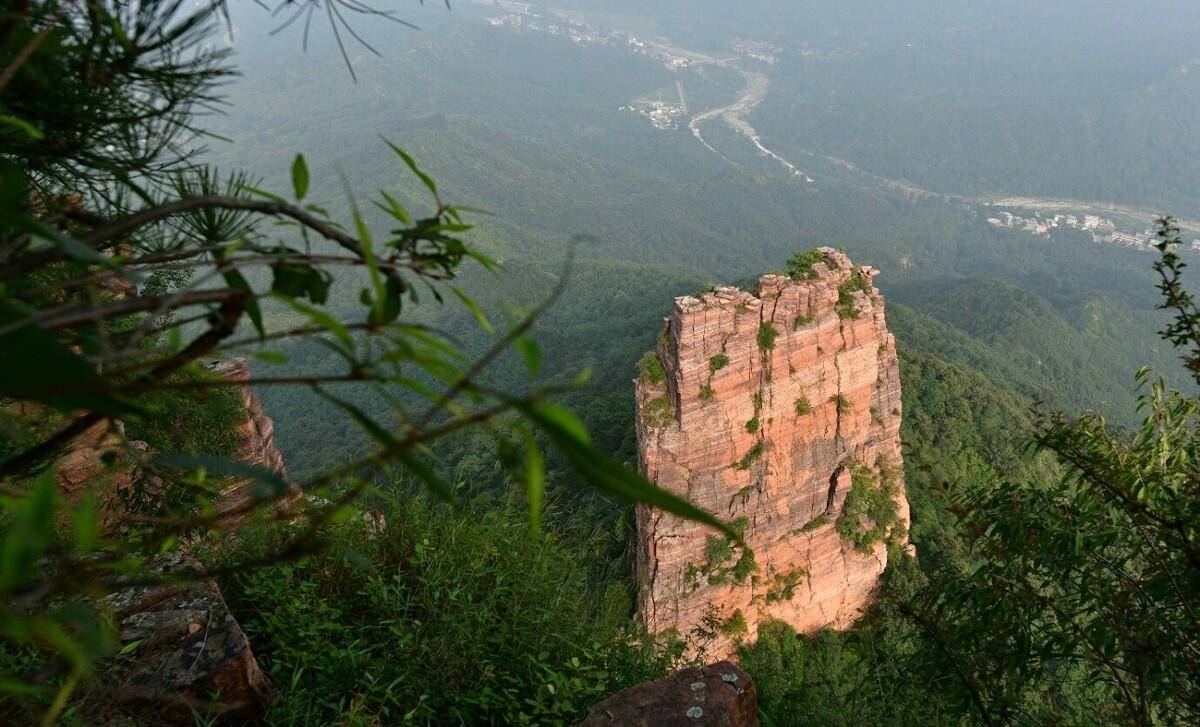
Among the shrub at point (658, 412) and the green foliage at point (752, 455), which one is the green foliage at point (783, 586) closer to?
the green foliage at point (752, 455)

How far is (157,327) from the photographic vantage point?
0.93 m

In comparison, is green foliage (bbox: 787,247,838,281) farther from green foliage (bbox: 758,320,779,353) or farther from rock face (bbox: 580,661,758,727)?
rock face (bbox: 580,661,758,727)

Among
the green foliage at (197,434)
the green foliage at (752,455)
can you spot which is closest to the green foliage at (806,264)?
the green foliage at (752,455)

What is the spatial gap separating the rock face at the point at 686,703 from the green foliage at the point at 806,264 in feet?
41.5

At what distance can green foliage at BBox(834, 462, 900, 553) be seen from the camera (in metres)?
16.4

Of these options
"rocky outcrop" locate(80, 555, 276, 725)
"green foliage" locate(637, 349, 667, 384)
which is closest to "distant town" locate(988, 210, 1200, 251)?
"green foliage" locate(637, 349, 667, 384)

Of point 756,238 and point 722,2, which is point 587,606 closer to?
point 756,238

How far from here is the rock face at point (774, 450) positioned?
13.6 m

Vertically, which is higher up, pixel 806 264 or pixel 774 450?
pixel 806 264

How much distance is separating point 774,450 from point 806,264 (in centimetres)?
394

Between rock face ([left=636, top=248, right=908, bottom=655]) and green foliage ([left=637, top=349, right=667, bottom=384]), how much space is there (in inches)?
1.2

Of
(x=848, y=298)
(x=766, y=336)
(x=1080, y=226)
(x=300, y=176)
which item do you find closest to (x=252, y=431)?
(x=300, y=176)

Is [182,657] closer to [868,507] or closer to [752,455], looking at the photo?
[752,455]

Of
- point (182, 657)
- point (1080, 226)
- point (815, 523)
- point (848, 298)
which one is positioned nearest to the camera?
point (182, 657)
